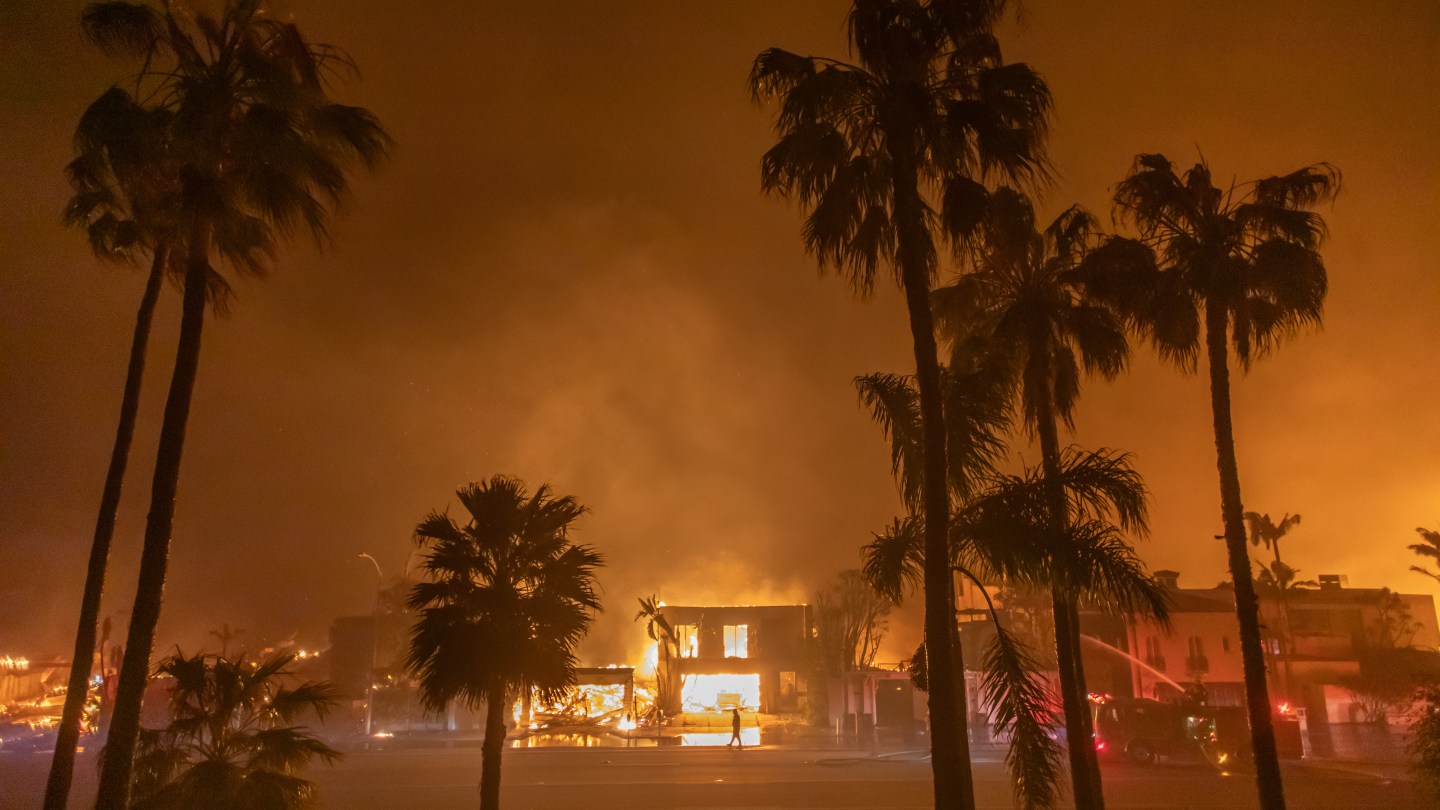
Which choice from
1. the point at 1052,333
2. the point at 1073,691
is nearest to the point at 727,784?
the point at 1073,691

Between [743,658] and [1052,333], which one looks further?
[743,658]

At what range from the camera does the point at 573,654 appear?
12672 mm

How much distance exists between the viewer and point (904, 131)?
10250 mm

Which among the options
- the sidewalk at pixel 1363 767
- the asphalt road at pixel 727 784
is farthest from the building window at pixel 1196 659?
the asphalt road at pixel 727 784

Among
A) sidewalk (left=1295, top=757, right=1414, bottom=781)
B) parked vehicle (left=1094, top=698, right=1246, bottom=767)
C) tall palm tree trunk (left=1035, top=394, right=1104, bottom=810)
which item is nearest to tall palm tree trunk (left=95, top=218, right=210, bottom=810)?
tall palm tree trunk (left=1035, top=394, right=1104, bottom=810)

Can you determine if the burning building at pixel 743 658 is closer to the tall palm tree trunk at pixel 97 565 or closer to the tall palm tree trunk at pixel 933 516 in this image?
Result: the tall palm tree trunk at pixel 97 565

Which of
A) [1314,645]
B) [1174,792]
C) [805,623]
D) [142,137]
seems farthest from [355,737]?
[1314,645]

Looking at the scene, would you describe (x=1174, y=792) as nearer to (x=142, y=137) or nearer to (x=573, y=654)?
(x=573, y=654)

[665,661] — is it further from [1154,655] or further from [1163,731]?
[1163,731]

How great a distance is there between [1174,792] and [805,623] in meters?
51.2

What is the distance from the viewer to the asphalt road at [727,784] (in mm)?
22656

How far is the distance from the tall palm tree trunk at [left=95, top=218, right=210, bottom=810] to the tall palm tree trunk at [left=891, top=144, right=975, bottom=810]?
8.83 metres

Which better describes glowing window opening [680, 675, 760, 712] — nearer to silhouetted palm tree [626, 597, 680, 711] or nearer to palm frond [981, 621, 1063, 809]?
silhouetted palm tree [626, 597, 680, 711]

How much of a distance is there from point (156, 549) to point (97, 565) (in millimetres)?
2304
